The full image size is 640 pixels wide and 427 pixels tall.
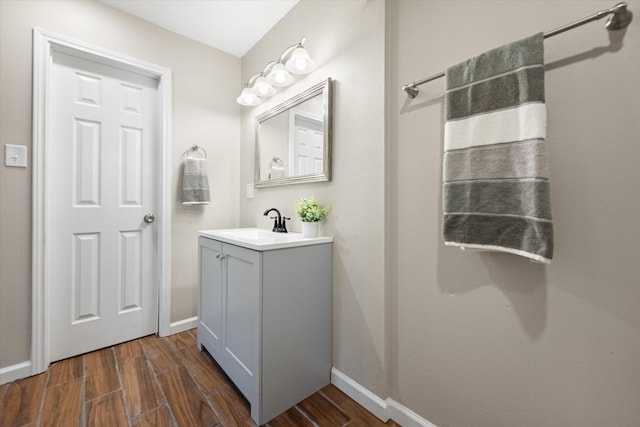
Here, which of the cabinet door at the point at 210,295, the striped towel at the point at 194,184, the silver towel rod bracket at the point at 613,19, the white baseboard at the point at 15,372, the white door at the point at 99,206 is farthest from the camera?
the striped towel at the point at 194,184

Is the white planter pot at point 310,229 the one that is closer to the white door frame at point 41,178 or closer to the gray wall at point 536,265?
the gray wall at point 536,265

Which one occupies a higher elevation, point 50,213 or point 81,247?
point 50,213

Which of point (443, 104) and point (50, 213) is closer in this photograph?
point (443, 104)

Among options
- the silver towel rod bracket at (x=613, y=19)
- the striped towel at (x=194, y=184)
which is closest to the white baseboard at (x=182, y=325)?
the striped towel at (x=194, y=184)

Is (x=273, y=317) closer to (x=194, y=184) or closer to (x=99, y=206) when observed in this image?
(x=194, y=184)

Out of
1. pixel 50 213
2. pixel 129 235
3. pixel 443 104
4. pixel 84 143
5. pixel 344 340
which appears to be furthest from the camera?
pixel 129 235

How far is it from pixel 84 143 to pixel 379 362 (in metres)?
2.22

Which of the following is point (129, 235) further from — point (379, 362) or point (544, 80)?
point (544, 80)

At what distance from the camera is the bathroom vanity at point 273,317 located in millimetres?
1200

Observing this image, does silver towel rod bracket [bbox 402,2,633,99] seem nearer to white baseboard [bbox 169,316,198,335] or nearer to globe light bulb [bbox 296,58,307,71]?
globe light bulb [bbox 296,58,307,71]

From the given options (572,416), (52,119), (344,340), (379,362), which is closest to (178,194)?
(52,119)

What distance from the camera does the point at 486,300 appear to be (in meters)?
0.96

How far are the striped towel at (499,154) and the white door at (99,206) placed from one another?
2045 mm

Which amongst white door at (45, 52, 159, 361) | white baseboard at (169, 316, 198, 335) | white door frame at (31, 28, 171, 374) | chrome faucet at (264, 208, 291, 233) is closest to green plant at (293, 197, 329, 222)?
chrome faucet at (264, 208, 291, 233)
